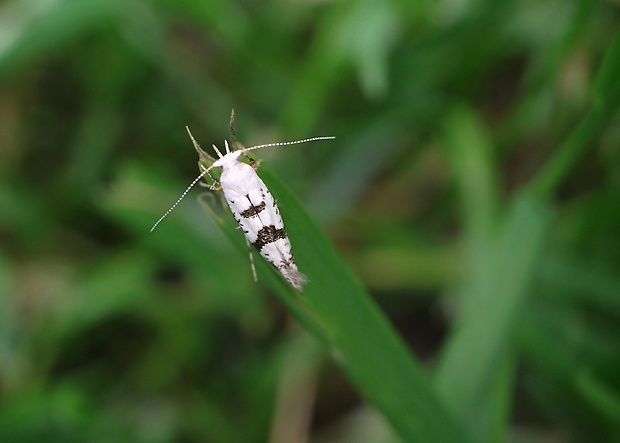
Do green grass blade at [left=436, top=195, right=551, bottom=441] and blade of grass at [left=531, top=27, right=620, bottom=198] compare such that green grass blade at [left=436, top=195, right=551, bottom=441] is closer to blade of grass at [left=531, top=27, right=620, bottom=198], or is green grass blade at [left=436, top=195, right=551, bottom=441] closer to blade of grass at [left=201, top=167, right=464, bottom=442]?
blade of grass at [left=531, top=27, right=620, bottom=198]

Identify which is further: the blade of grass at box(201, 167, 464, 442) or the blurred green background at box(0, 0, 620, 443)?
the blurred green background at box(0, 0, 620, 443)

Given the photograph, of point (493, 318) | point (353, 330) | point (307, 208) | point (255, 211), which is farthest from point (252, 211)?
point (493, 318)

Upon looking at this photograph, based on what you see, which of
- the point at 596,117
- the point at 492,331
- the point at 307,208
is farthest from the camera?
the point at 307,208

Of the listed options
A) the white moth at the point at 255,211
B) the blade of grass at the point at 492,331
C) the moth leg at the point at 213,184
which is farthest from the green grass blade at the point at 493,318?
the moth leg at the point at 213,184

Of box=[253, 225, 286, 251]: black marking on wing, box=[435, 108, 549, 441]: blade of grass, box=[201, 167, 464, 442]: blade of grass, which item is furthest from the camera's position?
box=[435, 108, 549, 441]: blade of grass

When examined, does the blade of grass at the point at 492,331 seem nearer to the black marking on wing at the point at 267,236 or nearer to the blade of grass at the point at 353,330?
the blade of grass at the point at 353,330

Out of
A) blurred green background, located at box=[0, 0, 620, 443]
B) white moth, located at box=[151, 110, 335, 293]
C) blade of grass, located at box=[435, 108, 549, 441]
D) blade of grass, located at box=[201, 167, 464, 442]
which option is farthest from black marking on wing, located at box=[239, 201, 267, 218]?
blade of grass, located at box=[435, 108, 549, 441]

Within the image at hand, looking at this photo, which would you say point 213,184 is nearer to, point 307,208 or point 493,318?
point 307,208

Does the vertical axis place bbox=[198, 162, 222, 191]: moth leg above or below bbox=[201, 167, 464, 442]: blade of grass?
above
